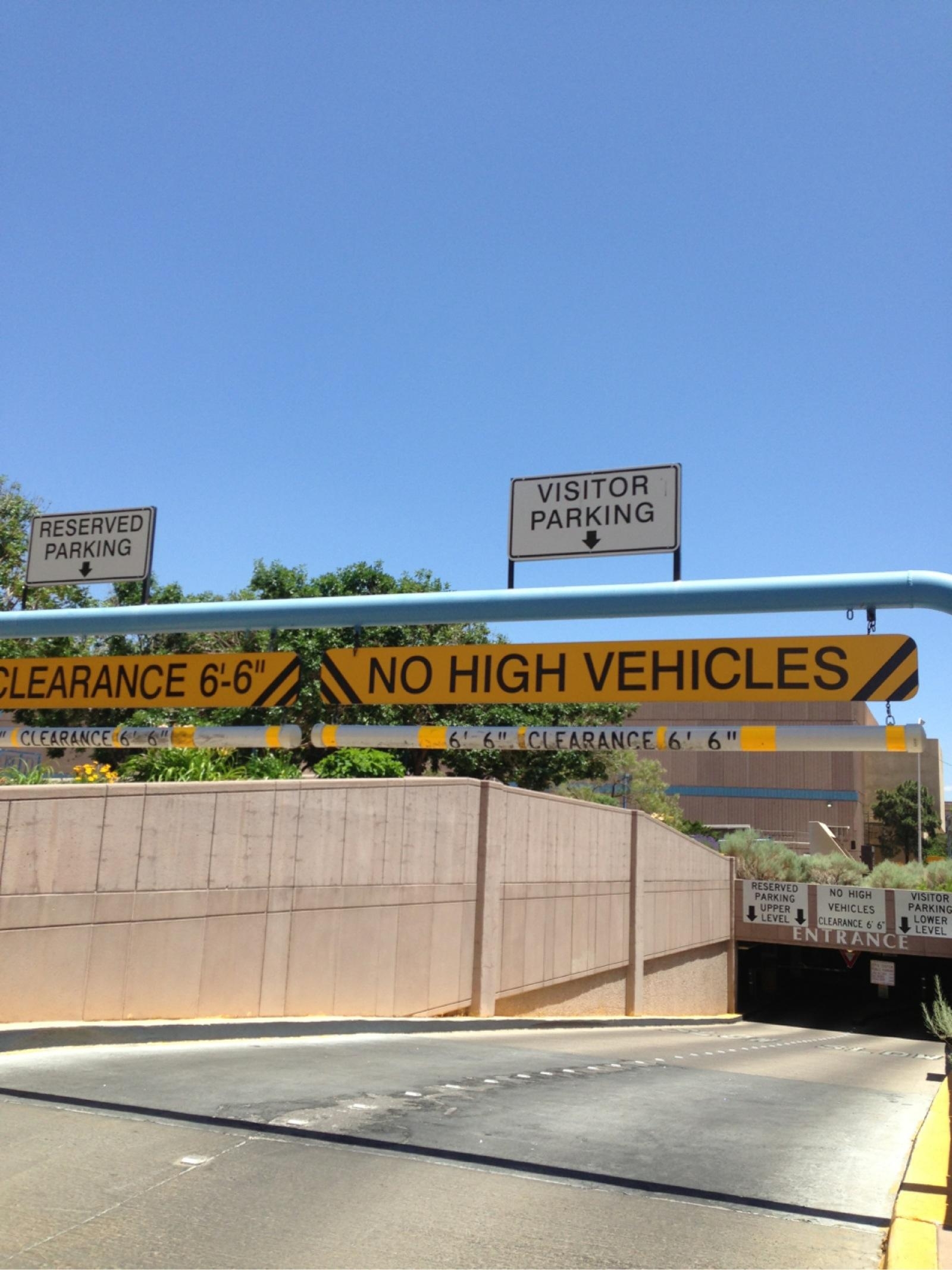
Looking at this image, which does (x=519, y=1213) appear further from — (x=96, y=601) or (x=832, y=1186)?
(x=96, y=601)

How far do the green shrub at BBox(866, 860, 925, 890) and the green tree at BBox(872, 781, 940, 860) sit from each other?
5115 cm

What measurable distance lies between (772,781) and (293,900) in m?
75.6

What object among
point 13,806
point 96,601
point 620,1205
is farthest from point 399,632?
point 620,1205

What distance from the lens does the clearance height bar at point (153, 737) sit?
9836 millimetres

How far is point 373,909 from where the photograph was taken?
611 inches

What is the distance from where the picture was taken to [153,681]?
32.6 feet

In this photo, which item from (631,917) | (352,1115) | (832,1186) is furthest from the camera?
(631,917)

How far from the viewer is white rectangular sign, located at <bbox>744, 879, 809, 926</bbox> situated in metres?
41.8

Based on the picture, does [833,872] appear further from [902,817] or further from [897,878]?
[902,817]

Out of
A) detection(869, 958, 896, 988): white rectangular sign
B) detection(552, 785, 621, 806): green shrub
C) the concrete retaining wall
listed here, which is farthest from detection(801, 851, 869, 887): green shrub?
the concrete retaining wall

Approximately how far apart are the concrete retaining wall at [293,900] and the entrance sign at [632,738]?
307cm

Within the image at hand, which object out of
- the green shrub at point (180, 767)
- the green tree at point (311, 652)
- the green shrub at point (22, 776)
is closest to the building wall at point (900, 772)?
the green tree at point (311, 652)

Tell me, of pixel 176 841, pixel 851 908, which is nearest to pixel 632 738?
pixel 176 841

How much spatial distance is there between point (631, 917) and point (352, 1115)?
20.5m
